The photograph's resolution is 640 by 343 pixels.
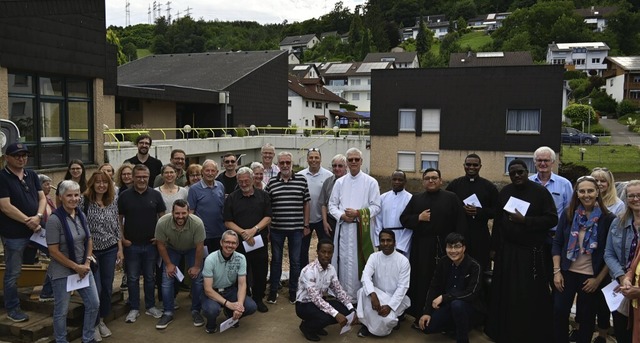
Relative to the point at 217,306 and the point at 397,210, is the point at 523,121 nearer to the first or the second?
the point at 397,210

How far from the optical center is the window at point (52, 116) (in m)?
11.1

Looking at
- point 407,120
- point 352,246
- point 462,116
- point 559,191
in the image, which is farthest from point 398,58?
point 559,191

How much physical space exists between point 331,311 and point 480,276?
1.68m

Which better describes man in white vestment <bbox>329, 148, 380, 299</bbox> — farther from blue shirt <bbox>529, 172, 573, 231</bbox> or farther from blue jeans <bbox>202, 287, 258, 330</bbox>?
blue shirt <bbox>529, 172, 573, 231</bbox>

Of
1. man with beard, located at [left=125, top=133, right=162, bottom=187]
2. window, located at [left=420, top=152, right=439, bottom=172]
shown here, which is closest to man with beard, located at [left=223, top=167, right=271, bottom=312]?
man with beard, located at [left=125, top=133, right=162, bottom=187]

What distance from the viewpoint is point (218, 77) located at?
106 feet

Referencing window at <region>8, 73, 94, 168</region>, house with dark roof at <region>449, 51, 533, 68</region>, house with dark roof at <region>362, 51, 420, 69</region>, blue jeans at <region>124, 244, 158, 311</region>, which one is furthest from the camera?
house with dark roof at <region>362, 51, 420, 69</region>

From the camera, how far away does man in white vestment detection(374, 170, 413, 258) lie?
6227mm

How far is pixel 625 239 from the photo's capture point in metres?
4.59

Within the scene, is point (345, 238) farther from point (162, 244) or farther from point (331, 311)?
point (162, 244)

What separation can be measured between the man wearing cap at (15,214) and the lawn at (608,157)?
25.6 metres

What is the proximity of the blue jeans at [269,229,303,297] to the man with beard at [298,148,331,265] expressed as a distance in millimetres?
158

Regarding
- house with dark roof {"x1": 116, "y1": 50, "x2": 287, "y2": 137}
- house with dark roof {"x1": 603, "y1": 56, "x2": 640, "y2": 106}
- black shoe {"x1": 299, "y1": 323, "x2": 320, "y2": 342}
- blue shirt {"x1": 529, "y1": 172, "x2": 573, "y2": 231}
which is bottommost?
black shoe {"x1": 299, "y1": 323, "x2": 320, "y2": 342}

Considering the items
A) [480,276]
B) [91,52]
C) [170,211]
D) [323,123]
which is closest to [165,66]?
[323,123]
